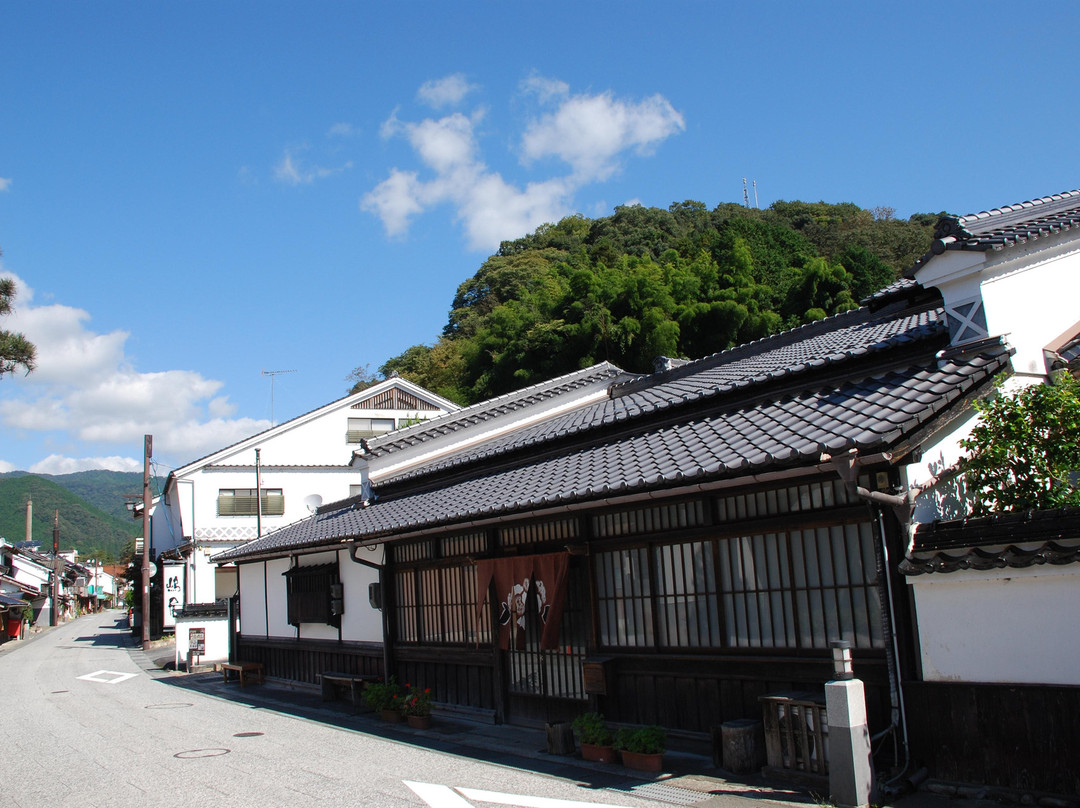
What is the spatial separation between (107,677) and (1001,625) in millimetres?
25722

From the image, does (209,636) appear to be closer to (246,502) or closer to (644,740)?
(246,502)

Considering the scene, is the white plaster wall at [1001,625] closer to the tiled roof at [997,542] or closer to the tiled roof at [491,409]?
the tiled roof at [997,542]

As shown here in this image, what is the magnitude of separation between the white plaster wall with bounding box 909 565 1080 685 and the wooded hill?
27.9 m

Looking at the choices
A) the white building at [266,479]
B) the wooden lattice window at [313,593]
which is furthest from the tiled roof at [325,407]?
the wooden lattice window at [313,593]

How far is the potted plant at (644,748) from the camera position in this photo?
8.97 meters

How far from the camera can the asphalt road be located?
8742 millimetres

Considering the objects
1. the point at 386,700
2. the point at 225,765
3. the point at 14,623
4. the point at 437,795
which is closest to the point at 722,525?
the point at 437,795

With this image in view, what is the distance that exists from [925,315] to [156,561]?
43.7 m

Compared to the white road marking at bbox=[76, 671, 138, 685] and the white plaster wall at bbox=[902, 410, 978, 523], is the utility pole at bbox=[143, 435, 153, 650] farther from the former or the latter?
the white plaster wall at bbox=[902, 410, 978, 523]

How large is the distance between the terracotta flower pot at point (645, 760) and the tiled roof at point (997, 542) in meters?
3.56

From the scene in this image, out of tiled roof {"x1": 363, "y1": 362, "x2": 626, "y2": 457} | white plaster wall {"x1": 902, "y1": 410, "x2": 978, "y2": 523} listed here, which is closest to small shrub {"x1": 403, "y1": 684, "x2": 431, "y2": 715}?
tiled roof {"x1": 363, "y1": 362, "x2": 626, "y2": 457}

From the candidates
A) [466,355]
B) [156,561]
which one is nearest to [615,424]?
[466,355]

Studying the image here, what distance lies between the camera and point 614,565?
10.7 m

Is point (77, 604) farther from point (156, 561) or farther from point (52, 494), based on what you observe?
point (52, 494)
